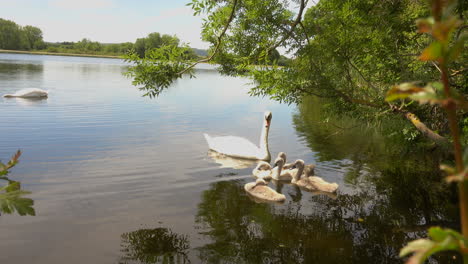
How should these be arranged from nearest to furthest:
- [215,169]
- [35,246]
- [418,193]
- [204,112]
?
1. [35,246]
2. [418,193]
3. [215,169]
4. [204,112]

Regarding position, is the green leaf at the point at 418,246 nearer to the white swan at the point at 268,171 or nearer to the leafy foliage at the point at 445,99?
the leafy foliage at the point at 445,99

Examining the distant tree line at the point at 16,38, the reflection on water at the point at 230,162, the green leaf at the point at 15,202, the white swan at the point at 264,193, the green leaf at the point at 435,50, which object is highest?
the distant tree line at the point at 16,38

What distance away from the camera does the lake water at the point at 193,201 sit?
6.97 meters

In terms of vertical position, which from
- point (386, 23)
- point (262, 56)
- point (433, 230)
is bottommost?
point (433, 230)

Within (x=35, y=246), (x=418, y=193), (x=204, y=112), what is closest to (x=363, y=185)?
(x=418, y=193)

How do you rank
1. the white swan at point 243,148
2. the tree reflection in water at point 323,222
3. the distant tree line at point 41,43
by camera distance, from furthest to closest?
the distant tree line at point 41,43, the white swan at point 243,148, the tree reflection in water at point 323,222

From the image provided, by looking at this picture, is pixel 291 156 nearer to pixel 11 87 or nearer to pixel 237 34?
pixel 237 34

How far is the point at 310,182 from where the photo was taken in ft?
34.6

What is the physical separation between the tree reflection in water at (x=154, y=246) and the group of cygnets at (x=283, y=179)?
9.35ft

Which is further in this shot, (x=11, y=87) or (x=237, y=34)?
(x=11, y=87)

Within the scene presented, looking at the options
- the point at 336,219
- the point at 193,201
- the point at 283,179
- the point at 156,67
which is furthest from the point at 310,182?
the point at 156,67

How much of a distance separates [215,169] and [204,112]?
477 inches

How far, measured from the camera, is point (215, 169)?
1212 cm

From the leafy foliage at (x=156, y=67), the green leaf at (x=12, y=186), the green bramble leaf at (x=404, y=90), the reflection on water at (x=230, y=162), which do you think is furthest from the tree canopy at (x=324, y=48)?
the green bramble leaf at (x=404, y=90)
